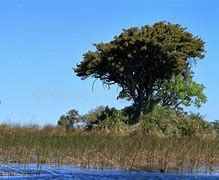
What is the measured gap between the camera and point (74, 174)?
21.7m

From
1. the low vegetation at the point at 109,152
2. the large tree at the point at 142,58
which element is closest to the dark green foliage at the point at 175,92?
the large tree at the point at 142,58

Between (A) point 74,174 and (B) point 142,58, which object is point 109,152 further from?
(B) point 142,58

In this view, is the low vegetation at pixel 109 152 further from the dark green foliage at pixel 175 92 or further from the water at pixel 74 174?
the dark green foliage at pixel 175 92

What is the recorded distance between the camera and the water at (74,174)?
19.8 meters

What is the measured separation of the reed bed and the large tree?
68.7 ft

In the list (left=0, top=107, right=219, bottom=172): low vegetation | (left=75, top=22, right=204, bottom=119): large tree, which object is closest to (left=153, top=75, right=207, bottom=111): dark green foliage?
(left=75, top=22, right=204, bottom=119): large tree

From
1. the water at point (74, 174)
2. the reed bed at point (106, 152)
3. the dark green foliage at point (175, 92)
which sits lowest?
the water at point (74, 174)

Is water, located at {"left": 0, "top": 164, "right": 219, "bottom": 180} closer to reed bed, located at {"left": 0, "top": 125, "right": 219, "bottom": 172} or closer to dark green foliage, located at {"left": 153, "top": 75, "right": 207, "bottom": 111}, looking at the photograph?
reed bed, located at {"left": 0, "top": 125, "right": 219, "bottom": 172}

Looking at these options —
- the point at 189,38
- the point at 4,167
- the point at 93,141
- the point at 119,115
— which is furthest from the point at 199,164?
the point at 189,38

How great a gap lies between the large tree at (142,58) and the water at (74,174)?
78.7 feet

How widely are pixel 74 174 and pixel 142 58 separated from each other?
28.1 meters

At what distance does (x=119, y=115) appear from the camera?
4769 cm

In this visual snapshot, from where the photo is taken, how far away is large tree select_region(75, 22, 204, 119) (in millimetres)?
47781

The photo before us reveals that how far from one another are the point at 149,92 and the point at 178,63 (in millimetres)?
4008
